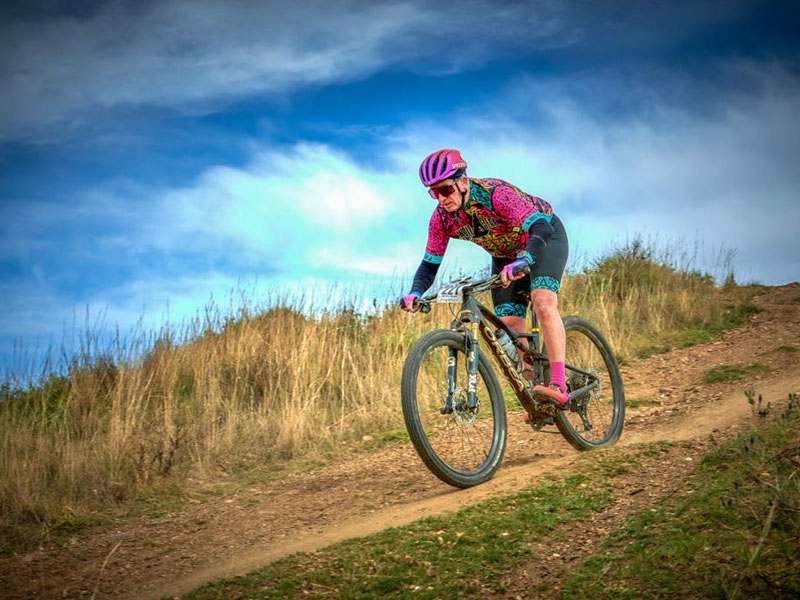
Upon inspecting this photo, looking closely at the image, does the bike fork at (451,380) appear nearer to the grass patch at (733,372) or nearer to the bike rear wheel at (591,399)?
the bike rear wheel at (591,399)

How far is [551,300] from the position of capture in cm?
605

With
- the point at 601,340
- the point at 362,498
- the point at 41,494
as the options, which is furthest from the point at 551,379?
the point at 41,494

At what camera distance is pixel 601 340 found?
7367 millimetres

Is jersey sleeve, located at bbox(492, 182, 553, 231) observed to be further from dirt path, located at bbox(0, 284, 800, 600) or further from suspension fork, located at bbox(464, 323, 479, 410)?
dirt path, located at bbox(0, 284, 800, 600)

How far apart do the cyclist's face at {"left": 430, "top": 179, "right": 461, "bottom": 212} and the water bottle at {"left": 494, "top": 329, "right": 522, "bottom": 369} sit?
105 centimetres

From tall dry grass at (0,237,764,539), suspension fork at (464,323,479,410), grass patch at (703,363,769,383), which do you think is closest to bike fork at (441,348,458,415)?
suspension fork at (464,323,479,410)

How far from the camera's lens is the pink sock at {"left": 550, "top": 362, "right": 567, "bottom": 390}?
20.2 ft

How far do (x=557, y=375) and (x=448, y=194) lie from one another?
1.65m

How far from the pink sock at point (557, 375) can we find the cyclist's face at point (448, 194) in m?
1.46

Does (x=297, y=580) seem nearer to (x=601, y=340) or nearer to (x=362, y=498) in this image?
(x=362, y=498)

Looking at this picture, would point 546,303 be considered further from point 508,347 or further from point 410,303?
point 410,303

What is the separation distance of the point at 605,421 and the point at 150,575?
4404 mm

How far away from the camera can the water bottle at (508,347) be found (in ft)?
20.0

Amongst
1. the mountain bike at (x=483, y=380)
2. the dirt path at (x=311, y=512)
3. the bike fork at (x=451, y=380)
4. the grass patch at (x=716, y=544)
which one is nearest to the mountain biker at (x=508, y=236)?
the mountain bike at (x=483, y=380)
